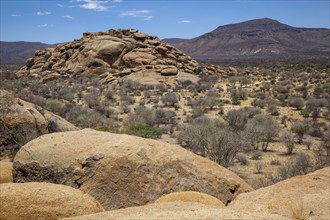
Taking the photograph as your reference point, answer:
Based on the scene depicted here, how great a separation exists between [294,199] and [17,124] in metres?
7.66

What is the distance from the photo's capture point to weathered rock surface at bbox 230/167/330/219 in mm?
5059

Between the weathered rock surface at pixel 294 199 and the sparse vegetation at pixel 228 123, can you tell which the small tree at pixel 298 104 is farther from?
the weathered rock surface at pixel 294 199

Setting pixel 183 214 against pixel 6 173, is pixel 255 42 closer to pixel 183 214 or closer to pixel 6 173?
pixel 6 173

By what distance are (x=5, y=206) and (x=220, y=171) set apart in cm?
376

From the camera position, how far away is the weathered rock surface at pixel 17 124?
32.8 feet

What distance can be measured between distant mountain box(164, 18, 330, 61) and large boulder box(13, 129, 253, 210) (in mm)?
145405

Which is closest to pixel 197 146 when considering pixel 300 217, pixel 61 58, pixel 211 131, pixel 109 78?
pixel 211 131

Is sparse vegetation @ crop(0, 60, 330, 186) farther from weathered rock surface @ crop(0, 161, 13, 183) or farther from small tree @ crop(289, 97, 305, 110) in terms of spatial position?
weathered rock surface @ crop(0, 161, 13, 183)

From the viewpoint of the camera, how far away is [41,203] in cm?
464

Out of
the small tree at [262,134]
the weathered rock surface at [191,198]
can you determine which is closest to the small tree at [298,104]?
the small tree at [262,134]

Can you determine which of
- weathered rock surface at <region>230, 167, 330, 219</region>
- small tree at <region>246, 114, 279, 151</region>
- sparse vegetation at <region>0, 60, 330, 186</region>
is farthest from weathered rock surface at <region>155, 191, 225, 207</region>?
small tree at <region>246, 114, 279, 151</region>

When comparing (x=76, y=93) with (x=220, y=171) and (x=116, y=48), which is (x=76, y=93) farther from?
(x=220, y=171)

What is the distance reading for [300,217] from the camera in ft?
15.3

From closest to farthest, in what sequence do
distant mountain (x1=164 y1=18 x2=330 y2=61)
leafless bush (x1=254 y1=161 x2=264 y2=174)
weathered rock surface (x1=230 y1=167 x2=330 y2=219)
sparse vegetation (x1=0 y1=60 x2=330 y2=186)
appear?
weathered rock surface (x1=230 y1=167 x2=330 y2=219), leafless bush (x1=254 y1=161 x2=264 y2=174), sparse vegetation (x1=0 y1=60 x2=330 y2=186), distant mountain (x1=164 y1=18 x2=330 y2=61)
